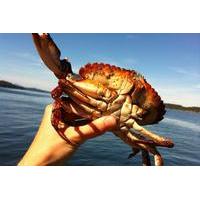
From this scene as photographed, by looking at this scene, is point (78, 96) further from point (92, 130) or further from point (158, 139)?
point (158, 139)

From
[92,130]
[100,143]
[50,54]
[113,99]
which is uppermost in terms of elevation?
[50,54]

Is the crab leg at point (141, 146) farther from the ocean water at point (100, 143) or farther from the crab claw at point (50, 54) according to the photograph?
the ocean water at point (100, 143)

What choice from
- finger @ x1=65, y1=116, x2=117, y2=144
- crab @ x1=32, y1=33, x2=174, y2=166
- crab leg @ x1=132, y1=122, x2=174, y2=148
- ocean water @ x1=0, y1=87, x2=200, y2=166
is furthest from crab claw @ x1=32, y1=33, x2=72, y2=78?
ocean water @ x1=0, y1=87, x2=200, y2=166

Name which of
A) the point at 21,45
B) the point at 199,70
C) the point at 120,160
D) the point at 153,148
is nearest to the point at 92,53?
the point at 21,45

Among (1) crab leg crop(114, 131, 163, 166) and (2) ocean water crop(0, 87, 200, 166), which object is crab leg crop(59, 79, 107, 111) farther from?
(2) ocean water crop(0, 87, 200, 166)

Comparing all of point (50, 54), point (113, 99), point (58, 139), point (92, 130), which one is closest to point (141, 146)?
point (113, 99)
